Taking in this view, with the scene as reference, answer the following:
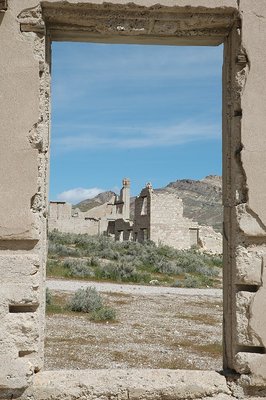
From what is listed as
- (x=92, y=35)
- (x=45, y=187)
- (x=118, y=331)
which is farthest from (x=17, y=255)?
(x=118, y=331)

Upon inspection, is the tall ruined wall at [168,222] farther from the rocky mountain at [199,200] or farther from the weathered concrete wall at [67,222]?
the rocky mountain at [199,200]

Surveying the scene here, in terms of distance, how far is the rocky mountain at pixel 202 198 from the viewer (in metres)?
80.7

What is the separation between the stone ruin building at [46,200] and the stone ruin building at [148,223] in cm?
2559

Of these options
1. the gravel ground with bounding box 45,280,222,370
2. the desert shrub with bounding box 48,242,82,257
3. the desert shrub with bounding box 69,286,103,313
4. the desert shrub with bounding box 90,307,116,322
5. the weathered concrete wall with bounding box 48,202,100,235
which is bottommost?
the gravel ground with bounding box 45,280,222,370

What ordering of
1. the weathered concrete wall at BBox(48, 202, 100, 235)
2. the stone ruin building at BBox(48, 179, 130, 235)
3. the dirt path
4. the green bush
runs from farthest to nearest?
the stone ruin building at BBox(48, 179, 130, 235), the weathered concrete wall at BBox(48, 202, 100, 235), the green bush, the dirt path

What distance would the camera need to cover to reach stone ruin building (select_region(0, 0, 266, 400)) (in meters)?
3.36

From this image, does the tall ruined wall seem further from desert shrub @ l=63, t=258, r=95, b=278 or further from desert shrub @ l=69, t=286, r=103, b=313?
desert shrub @ l=69, t=286, r=103, b=313

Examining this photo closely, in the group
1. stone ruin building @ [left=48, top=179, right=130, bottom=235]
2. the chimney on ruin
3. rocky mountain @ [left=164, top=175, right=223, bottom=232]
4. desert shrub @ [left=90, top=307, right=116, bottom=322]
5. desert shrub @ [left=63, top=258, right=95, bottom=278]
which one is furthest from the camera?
rocky mountain @ [left=164, top=175, right=223, bottom=232]

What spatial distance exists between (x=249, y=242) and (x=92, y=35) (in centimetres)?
206

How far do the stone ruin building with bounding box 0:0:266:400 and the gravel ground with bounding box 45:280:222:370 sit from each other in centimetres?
306

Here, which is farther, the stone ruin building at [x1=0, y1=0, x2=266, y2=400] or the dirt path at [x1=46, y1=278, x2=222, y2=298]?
the dirt path at [x1=46, y1=278, x2=222, y2=298]

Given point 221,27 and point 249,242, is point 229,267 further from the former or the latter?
point 221,27

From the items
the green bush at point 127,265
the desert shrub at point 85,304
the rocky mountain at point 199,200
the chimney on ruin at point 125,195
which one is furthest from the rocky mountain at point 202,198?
the desert shrub at point 85,304

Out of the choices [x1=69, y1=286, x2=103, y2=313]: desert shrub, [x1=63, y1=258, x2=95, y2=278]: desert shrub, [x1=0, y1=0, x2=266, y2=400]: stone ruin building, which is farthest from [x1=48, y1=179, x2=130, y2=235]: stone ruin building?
[x1=0, y1=0, x2=266, y2=400]: stone ruin building
